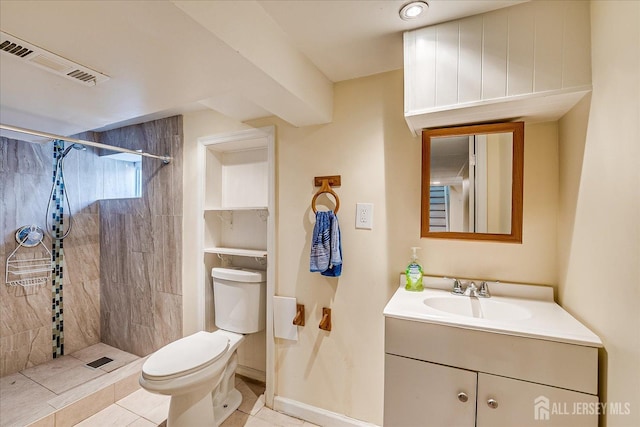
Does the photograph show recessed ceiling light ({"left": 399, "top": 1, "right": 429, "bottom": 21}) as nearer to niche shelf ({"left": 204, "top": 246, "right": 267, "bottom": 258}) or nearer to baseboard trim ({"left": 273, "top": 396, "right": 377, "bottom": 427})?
niche shelf ({"left": 204, "top": 246, "right": 267, "bottom": 258})

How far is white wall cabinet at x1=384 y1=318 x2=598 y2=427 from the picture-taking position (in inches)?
35.5

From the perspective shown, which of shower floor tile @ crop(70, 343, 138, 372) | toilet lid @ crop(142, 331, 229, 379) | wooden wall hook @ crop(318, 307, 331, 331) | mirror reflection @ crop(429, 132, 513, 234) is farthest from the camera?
shower floor tile @ crop(70, 343, 138, 372)

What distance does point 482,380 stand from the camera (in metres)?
1.00

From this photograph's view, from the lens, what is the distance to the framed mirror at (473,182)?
4.28 ft

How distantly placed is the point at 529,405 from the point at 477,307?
40 cm

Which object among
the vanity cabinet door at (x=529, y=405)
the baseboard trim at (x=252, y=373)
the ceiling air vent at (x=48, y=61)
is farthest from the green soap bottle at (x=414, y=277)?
the ceiling air vent at (x=48, y=61)

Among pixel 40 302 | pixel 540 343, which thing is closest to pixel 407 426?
pixel 540 343

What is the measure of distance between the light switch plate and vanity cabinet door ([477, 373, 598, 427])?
0.86m

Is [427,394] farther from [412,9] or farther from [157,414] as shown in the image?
[157,414]

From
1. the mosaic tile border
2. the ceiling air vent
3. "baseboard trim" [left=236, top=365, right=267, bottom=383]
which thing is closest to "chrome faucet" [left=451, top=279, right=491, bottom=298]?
"baseboard trim" [left=236, top=365, right=267, bottom=383]

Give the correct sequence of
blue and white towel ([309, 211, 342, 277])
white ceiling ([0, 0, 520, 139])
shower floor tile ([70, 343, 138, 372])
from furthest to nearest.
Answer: shower floor tile ([70, 343, 138, 372]) → blue and white towel ([309, 211, 342, 277]) → white ceiling ([0, 0, 520, 139])

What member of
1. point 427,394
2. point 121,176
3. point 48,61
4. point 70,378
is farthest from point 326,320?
point 121,176

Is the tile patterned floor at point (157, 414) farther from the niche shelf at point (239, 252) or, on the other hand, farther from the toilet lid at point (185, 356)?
the niche shelf at point (239, 252)

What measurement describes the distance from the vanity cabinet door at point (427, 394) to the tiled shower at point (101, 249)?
1.81m
